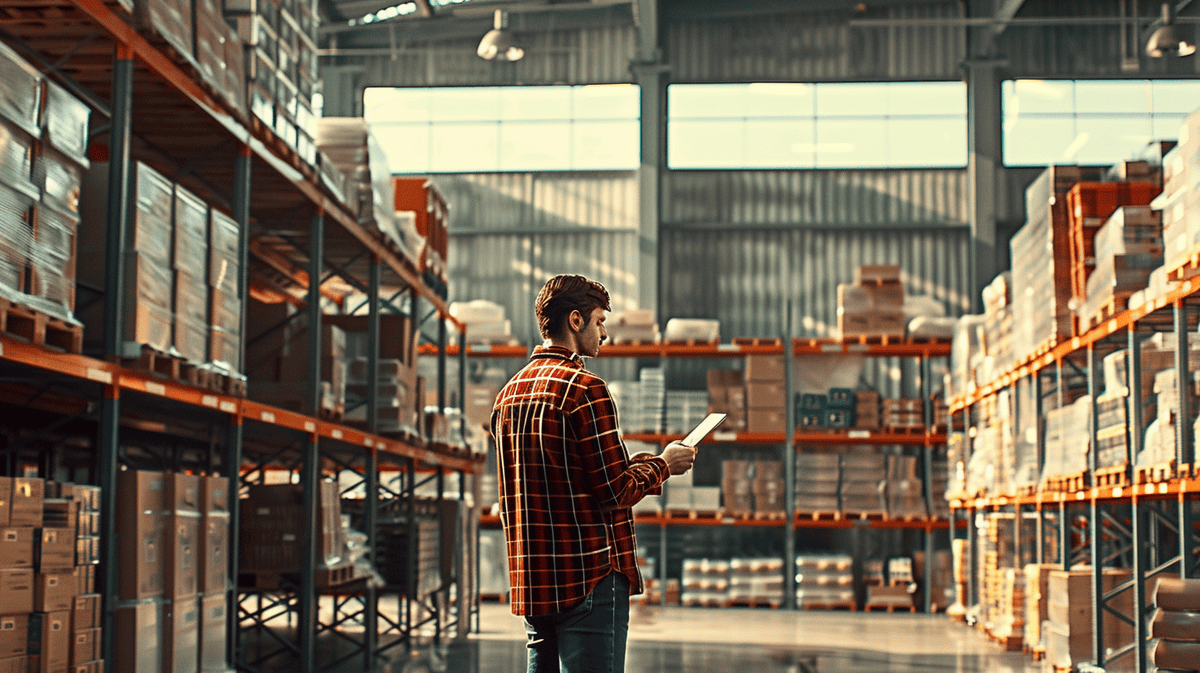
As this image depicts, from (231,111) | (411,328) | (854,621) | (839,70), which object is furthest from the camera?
(839,70)

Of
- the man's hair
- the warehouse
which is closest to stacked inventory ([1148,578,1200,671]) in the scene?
the warehouse

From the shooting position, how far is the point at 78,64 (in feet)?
18.9

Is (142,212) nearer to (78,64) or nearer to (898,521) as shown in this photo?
(78,64)

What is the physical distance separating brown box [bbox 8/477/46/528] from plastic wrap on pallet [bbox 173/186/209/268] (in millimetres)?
1462

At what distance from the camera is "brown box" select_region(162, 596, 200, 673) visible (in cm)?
579

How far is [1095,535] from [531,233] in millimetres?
11828

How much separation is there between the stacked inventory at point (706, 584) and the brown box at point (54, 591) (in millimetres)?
12553

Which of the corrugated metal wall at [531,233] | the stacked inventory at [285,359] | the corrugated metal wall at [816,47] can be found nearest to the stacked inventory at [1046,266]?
the stacked inventory at [285,359]

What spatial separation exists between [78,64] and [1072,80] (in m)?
16.3

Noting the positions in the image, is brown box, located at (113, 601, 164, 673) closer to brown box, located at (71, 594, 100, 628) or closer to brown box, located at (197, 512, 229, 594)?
brown box, located at (71, 594, 100, 628)

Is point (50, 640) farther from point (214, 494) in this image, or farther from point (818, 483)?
point (818, 483)

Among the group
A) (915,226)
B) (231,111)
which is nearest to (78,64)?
(231,111)

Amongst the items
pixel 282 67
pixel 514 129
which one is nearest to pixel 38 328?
pixel 282 67

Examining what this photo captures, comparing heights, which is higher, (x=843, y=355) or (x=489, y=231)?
(x=489, y=231)
